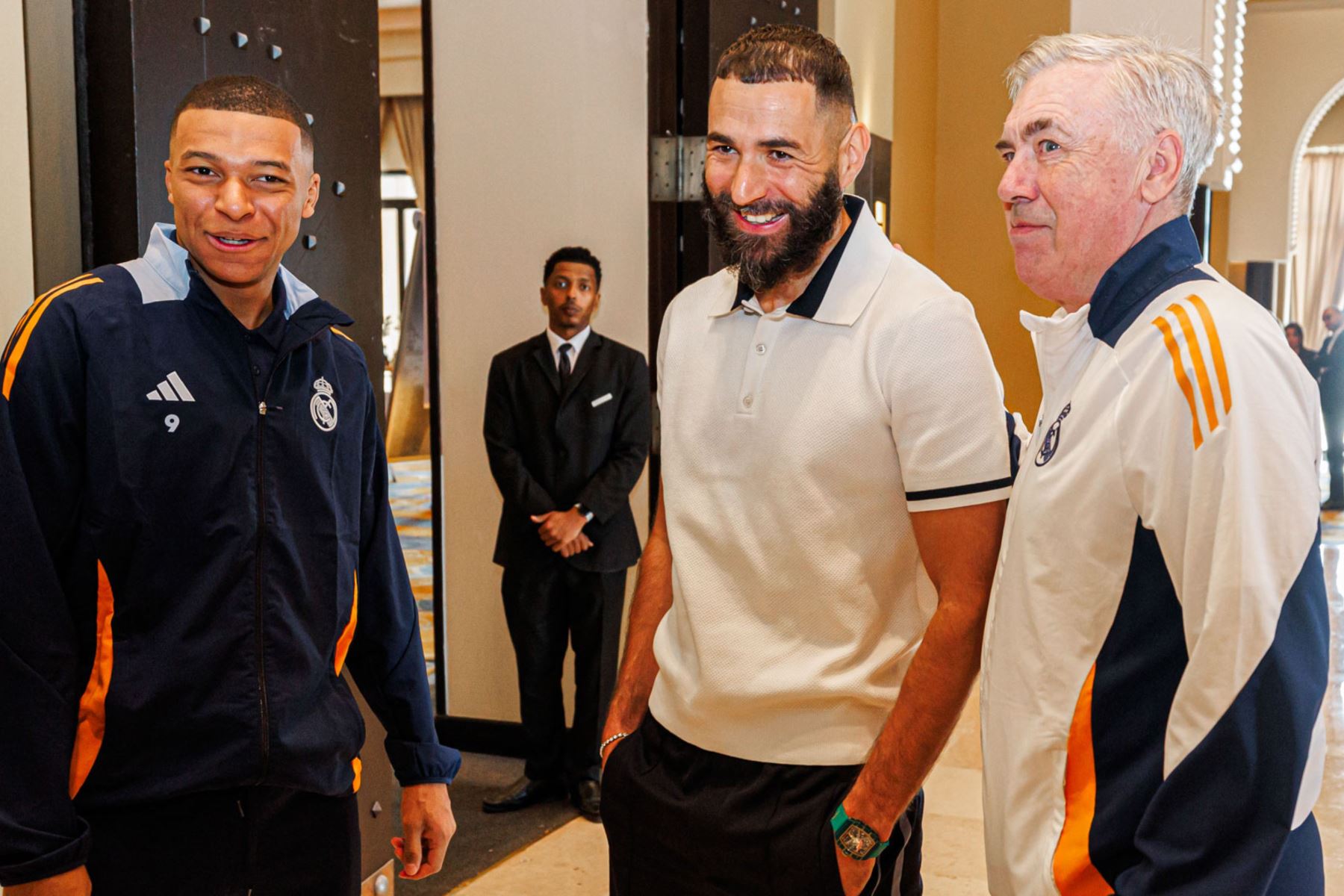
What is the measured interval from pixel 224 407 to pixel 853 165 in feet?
2.90

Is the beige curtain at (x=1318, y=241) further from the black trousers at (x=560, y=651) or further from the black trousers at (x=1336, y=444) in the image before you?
the black trousers at (x=560, y=651)

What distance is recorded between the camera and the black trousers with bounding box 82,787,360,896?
60.1 inches

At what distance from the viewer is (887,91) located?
7.01 meters

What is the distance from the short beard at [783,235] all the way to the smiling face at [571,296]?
232 centimetres

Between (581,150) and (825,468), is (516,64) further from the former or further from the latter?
(825,468)

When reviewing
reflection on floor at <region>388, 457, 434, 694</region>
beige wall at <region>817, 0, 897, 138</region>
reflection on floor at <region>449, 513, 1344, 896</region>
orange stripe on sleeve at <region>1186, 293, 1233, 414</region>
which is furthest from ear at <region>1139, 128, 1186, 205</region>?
beige wall at <region>817, 0, 897, 138</region>

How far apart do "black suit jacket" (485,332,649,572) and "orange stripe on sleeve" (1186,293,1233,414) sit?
9.46ft

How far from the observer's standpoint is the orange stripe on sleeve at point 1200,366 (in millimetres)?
1140

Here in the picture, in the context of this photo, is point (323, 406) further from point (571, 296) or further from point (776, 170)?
point (571, 296)

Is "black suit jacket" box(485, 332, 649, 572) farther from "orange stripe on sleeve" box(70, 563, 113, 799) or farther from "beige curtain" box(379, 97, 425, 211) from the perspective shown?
"beige curtain" box(379, 97, 425, 211)

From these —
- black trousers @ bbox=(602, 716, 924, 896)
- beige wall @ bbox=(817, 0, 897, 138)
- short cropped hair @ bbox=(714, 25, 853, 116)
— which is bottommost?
black trousers @ bbox=(602, 716, 924, 896)

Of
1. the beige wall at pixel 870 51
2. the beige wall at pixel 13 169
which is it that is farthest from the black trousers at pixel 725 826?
the beige wall at pixel 870 51

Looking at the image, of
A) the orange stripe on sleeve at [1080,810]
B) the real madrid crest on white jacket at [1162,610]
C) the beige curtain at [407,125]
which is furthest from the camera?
the beige curtain at [407,125]

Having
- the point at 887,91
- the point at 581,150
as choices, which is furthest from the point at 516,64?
the point at 887,91
